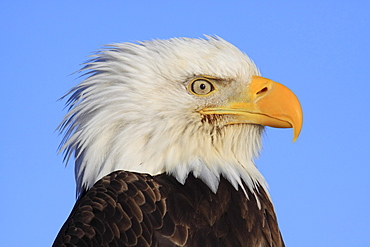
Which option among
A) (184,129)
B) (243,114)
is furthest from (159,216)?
(243,114)

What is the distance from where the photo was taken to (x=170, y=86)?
4.47m

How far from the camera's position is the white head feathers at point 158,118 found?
425 cm

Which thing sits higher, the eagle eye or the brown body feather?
the eagle eye

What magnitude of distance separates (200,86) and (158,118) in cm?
39

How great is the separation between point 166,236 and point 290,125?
1278 mm

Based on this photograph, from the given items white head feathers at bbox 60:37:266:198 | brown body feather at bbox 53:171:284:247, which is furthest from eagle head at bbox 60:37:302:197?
brown body feather at bbox 53:171:284:247

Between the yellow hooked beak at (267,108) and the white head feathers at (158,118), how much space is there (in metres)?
0.08

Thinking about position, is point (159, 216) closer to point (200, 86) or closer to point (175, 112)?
point (175, 112)

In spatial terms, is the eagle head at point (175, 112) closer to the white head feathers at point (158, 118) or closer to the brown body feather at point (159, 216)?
the white head feathers at point (158, 118)

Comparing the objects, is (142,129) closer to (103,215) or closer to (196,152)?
(196,152)

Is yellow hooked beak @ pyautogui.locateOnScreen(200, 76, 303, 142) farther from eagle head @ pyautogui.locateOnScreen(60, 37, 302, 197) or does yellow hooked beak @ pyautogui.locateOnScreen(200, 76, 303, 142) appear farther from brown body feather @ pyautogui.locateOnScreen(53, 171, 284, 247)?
brown body feather @ pyautogui.locateOnScreen(53, 171, 284, 247)

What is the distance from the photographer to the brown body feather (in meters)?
3.67

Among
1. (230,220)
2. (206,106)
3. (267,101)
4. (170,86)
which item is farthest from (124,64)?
(230,220)

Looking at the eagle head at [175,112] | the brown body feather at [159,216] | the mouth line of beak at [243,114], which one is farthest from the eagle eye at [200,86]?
the brown body feather at [159,216]
